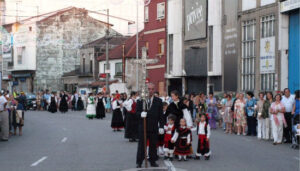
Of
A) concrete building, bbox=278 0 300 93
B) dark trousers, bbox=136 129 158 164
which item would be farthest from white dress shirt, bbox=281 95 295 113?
concrete building, bbox=278 0 300 93

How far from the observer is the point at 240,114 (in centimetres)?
2541

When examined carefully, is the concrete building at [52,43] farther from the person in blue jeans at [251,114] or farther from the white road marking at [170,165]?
the white road marking at [170,165]

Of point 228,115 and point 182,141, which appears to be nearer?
point 182,141

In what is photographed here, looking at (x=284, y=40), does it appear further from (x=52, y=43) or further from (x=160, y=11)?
(x=52, y=43)

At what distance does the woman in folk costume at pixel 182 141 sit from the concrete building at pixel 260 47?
2000 cm

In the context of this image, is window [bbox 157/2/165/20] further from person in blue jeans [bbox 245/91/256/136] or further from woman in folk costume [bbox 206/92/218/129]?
person in blue jeans [bbox 245/91/256/136]

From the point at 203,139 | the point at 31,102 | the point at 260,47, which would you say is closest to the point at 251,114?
the point at 203,139

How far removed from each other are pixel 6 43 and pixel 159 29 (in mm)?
35520

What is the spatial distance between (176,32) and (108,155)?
3474 cm

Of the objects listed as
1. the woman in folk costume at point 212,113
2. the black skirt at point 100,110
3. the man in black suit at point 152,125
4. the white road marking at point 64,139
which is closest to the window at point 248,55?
the woman in folk costume at point 212,113

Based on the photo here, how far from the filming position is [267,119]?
2273cm

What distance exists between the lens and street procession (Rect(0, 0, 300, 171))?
15383 millimetres

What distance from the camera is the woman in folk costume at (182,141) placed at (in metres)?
15.2

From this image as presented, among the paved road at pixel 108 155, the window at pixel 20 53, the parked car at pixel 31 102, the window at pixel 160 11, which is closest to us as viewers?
the paved road at pixel 108 155
